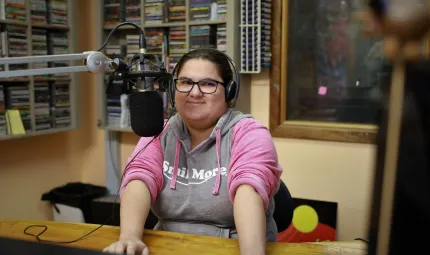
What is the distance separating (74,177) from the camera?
358cm

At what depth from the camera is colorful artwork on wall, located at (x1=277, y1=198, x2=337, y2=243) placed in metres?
2.48

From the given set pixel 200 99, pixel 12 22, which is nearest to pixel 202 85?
pixel 200 99

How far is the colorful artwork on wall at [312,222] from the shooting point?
2479 mm

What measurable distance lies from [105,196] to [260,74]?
59.2 inches

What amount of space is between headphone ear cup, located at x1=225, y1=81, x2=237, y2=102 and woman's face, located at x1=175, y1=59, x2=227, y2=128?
0.04 ft

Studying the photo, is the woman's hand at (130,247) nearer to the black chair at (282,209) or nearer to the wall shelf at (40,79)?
the black chair at (282,209)

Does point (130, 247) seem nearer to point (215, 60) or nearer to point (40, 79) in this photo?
point (215, 60)

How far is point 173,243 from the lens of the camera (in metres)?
1.18

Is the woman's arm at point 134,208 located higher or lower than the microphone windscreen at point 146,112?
lower

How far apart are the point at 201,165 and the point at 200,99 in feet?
0.71

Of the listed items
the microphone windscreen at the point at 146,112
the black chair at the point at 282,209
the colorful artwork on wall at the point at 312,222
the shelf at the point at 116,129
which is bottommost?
the colorful artwork on wall at the point at 312,222

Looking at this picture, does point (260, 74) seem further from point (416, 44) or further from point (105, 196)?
point (416, 44)

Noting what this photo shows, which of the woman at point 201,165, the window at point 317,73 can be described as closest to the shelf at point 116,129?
the window at point 317,73

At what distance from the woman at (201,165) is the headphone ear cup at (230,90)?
0.05 feet
